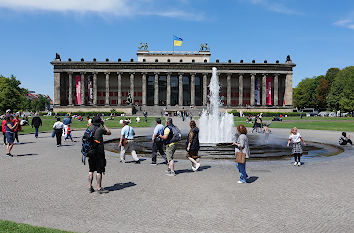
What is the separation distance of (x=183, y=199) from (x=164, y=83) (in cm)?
8951

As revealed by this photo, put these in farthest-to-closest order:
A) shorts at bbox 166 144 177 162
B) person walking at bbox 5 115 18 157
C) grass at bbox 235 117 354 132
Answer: grass at bbox 235 117 354 132, person walking at bbox 5 115 18 157, shorts at bbox 166 144 177 162

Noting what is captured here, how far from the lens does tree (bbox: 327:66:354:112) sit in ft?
259

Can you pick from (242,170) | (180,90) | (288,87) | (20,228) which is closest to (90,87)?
(180,90)

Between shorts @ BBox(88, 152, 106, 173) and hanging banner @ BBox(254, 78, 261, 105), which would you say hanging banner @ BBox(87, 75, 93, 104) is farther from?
shorts @ BBox(88, 152, 106, 173)

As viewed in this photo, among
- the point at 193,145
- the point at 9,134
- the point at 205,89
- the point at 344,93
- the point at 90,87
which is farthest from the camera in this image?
the point at 205,89

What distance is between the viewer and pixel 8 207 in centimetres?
698

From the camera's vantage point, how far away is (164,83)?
96188 millimetres

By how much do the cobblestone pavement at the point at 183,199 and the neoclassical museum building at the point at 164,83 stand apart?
70825mm

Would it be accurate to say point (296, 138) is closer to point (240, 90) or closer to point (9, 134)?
point (9, 134)

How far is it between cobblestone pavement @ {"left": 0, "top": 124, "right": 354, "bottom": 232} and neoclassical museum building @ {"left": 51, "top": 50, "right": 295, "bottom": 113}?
70.8 metres

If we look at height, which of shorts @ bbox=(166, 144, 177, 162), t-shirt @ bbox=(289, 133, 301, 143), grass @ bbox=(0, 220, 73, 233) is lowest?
grass @ bbox=(0, 220, 73, 233)

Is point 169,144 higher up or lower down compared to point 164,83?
lower down

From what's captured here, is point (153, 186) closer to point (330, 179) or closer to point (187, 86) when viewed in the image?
point (330, 179)

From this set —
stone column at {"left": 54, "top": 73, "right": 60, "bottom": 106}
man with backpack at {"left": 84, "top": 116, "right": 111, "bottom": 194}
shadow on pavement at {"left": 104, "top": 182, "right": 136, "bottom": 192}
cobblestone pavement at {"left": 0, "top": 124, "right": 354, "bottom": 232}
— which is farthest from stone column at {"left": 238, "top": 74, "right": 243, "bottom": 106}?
man with backpack at {"left": 84, "top": 116, "right": 111, "bottom": 194}
